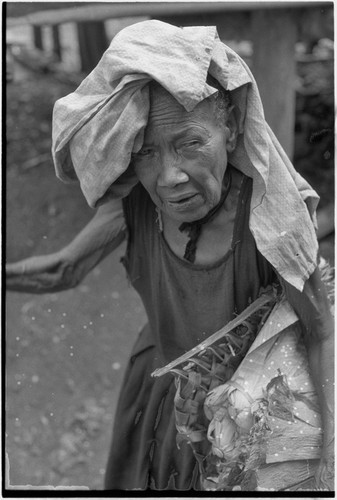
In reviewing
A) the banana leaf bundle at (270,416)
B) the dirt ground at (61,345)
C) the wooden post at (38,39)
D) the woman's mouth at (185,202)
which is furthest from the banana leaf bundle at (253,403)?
the wooden post at (38,39)

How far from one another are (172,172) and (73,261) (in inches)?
18.1

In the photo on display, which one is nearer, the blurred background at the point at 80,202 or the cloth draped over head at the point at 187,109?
the cloth draped over head at the point at 187,109

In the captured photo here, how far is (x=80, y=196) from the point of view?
11.1 feet

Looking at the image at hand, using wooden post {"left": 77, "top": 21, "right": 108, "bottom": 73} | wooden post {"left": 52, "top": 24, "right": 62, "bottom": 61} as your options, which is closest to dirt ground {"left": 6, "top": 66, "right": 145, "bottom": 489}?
wooden post {"left": 77, "top": 21, "right": 108, "bottom": 73}

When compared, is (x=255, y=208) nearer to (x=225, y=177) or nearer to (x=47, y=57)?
(x=225, y=177)

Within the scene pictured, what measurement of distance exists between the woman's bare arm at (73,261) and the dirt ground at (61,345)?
0.69m

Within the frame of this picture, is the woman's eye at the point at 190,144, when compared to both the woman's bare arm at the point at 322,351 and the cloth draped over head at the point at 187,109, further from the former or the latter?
the woman's bare arm at the point at 322,351

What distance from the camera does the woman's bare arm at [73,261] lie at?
78.7 inches

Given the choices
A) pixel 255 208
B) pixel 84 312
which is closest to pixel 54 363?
pixel 84 312

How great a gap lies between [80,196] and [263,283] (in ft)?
5.37

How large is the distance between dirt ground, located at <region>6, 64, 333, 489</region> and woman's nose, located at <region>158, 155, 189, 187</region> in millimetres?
1083

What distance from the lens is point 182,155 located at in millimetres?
1678

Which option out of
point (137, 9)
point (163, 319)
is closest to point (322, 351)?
point (163, 319)

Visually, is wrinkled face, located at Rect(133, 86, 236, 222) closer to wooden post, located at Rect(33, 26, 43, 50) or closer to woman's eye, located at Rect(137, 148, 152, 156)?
woman's eye, located at Rect(137, 148, 152, 156)
